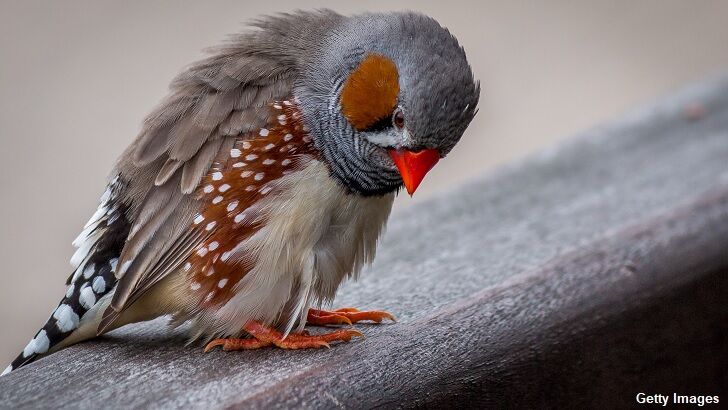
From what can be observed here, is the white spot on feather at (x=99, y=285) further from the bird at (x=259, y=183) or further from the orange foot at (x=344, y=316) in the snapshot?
the orange foot at (x=344, y=316)

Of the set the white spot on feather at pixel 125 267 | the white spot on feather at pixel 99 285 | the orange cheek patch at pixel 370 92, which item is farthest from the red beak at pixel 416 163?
the white spot on feather at pixel 99 285

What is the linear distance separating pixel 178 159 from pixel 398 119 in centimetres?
60

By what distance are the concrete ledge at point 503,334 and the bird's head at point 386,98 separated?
431mm

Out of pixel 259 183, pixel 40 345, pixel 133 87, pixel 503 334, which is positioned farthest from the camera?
pixel 133 87

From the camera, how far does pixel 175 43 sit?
8.22 metres

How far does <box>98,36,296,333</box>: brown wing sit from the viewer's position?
2977mm

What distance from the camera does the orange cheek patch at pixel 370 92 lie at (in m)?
2.90

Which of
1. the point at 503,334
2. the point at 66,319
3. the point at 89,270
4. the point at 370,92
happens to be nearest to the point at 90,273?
the point at 89,270

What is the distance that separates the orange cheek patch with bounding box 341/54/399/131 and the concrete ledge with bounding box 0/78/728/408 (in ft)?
1.85

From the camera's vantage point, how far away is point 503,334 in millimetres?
2854

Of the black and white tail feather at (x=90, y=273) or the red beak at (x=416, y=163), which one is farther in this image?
the black and white tail feather at (x=90, y=273)

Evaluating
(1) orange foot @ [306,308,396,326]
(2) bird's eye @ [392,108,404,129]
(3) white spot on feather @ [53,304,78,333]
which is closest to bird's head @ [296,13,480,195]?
(2) bird's eye @ [392,108,404,129]

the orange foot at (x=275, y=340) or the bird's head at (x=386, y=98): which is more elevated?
the bird's head at (x=386, y=98)

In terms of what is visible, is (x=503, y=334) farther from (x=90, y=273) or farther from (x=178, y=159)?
(x=90, y=273)
